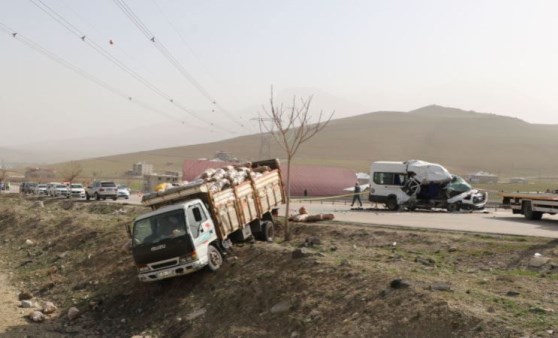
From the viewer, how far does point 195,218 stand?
15.3m

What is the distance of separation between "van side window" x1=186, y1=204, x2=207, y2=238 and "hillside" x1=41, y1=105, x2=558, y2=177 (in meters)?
115

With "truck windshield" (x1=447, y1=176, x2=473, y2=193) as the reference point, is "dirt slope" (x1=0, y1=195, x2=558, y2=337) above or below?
below

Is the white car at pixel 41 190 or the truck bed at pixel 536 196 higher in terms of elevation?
the truck bed at pixel 536 196

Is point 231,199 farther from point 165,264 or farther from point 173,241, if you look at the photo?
point 165,264

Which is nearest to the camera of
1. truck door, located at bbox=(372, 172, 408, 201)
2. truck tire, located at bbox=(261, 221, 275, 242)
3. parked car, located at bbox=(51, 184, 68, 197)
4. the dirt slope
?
the dirt slope

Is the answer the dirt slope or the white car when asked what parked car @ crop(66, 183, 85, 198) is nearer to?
the white car

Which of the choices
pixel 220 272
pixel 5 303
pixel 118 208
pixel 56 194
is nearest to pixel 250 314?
pixel 220 272

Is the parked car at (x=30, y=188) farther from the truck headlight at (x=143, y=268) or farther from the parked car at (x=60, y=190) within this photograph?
the truck headlight at (x=143, y=268)

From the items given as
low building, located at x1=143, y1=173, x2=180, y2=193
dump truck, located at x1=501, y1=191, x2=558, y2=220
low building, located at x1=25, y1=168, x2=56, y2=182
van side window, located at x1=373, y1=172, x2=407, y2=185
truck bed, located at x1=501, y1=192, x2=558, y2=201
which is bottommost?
low building, located at x1=25, y1=168, x2=56, y2=182

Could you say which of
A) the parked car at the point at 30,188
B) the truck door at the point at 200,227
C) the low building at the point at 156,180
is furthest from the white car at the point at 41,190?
the truck door at the point at 200,227

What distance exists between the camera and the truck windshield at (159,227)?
14847 mm

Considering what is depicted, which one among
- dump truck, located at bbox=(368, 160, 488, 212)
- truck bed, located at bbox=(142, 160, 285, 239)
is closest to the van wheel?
dump truck, located at bbox=(368, 160, 488, 212)

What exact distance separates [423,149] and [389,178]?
410 feet

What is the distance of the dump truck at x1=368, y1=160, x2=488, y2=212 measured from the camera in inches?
1275
